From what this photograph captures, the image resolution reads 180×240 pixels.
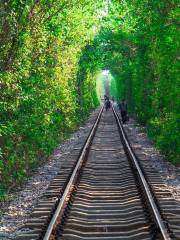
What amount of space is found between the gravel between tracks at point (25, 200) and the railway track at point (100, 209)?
0.91 feet

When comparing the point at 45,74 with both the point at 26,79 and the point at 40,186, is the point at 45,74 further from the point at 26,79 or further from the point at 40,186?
the point at 40,186

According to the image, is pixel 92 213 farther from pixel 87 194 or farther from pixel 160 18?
pixel 160 18

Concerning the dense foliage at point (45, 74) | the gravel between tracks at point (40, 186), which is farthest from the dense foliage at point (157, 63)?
the gravel between tracks at point (40, 186)

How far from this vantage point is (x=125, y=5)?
26625 mm

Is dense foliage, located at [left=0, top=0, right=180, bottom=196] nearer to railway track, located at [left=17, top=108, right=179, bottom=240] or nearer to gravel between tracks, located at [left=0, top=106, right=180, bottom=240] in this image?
gravel between tracks, located at [left=0, top=106, right=180, bottom=240]

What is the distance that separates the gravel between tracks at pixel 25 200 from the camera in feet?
27.7

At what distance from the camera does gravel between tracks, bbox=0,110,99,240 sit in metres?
8.44

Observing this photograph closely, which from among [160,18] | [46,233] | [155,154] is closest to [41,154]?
[155,154]

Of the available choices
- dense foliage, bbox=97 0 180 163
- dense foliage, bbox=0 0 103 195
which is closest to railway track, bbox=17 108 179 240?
dense foliage, bbox=0 0 103 195

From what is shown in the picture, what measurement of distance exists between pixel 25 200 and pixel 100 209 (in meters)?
2.23

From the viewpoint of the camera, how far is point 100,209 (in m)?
9.14

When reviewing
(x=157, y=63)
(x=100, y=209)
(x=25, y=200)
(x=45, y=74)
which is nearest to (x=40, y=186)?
(x=25, y=200)

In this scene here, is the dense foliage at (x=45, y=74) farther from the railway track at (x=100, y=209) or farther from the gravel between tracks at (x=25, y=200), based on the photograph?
the railway track at (x=100, y=209)

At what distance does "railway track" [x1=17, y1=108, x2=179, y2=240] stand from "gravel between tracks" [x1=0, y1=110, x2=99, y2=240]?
0.28 m
